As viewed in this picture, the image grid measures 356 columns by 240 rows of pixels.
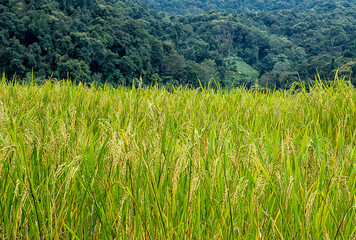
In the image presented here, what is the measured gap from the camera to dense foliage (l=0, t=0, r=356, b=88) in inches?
1752

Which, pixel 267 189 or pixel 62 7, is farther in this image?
pixel 62 7

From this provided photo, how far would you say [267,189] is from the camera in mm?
1197

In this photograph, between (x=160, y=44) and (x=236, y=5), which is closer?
(x=160, y=44)

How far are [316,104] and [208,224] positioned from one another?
7.08 ft

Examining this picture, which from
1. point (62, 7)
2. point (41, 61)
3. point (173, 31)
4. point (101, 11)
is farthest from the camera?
point (173, 31)

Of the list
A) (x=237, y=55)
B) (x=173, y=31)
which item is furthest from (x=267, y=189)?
→ (x=237, y=55)

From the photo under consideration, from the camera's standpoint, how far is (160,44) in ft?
205

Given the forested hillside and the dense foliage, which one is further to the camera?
the forested hillside

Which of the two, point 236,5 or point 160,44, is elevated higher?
point 236,5

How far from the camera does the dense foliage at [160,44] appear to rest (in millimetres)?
44500

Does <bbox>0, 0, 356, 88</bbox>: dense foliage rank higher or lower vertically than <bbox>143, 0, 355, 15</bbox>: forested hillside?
lower

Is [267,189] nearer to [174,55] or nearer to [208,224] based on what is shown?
[208,224]

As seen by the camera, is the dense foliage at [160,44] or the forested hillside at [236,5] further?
the forested hillside at [236,5]

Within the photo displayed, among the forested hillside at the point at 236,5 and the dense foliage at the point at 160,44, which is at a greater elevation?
the forested hillside at the point at 236,5
